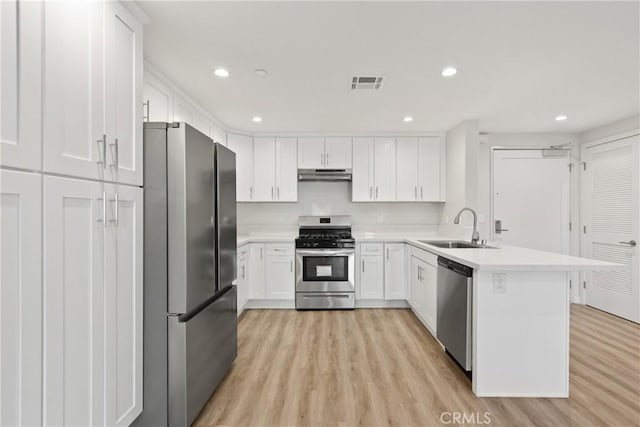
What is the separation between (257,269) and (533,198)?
13.1 feet

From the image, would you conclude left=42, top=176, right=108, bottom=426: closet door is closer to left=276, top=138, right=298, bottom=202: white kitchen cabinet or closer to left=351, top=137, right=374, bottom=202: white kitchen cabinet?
left=276, top=138, right=298, bottom=202: white kitchen cabinet

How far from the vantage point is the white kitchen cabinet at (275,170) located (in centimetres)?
425

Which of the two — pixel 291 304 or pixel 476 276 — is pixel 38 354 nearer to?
pixel 476 276

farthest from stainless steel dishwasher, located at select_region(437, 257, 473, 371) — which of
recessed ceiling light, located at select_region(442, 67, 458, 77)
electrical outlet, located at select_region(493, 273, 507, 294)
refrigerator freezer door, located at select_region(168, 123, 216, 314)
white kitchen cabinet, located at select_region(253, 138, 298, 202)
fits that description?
white kitchen cabinet, located at select_region(253, 138, 298, 202)

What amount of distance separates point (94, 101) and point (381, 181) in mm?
3482

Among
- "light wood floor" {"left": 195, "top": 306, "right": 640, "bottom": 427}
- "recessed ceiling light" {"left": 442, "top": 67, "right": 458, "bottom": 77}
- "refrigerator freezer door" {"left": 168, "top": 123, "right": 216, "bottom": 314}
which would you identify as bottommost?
"light wood floor" {"left": 195, "top": 306, "right": 640, "bottom": 427}

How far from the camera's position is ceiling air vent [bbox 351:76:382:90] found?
2477 mm

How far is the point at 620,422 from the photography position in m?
1.81

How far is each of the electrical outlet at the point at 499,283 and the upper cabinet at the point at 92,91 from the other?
7.52ft

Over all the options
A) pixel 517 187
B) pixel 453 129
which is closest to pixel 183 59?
pixel 453 129

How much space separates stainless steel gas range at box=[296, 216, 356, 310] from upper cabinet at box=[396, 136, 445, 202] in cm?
122

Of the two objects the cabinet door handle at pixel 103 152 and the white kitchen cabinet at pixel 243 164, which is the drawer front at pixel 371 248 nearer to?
the white kitchen cabinet at pixel 243 164

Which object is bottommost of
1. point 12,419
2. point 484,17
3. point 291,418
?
point 291,418

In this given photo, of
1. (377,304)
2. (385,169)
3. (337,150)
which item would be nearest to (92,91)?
(337,150)
